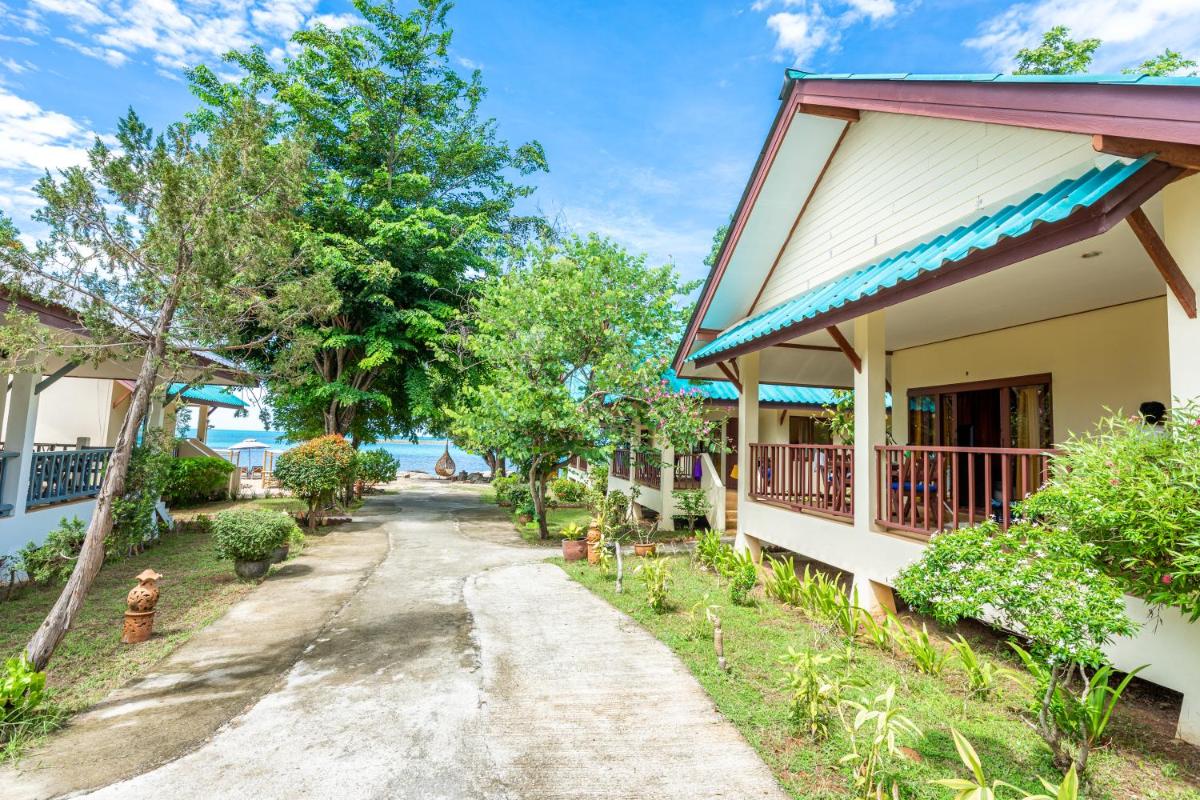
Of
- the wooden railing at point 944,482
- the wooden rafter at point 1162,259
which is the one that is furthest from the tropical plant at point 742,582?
the wooden rafter at point 1162,259

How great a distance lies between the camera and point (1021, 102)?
180 inches

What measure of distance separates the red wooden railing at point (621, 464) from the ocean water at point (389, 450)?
4.55 m

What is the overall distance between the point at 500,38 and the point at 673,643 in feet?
52.0

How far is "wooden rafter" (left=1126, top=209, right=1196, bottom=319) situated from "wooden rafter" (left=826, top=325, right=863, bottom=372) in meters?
3.04

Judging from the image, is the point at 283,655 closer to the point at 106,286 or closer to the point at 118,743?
the point at 118,743

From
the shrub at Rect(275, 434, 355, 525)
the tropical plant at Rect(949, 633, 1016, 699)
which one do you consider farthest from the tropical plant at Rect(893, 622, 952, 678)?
the shrub at Rect(275, 434, 355, 525)

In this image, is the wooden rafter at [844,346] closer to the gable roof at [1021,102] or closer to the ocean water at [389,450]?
the gable roof at [1021,102]

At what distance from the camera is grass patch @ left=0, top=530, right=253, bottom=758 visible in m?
5.43

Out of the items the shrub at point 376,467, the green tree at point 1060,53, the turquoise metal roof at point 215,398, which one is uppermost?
the green tree at point 1060,53

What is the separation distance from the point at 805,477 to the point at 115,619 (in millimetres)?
9504

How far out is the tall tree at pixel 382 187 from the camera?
A: 1898 cm

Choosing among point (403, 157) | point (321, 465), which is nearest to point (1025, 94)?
point (321, 465)

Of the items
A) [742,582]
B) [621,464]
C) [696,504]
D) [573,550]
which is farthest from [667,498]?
[742,582]

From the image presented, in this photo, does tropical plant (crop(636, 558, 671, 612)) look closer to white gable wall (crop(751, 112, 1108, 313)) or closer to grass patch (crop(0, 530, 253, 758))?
white gable wall (crop(751, 112, 1108, 313))
